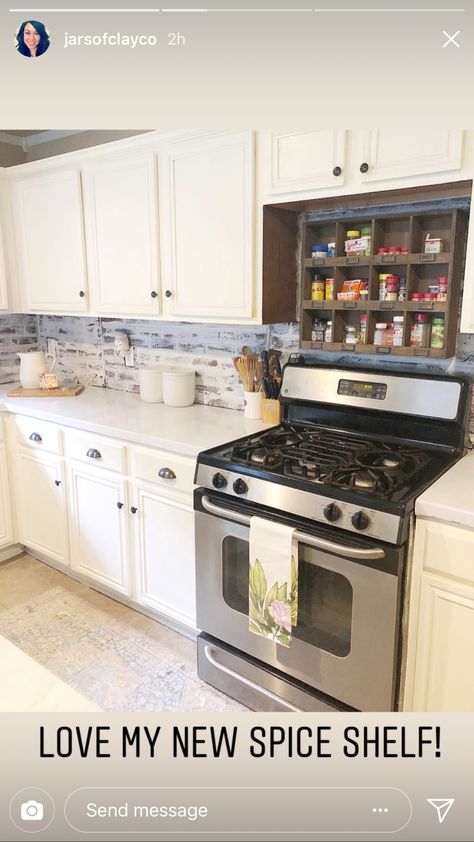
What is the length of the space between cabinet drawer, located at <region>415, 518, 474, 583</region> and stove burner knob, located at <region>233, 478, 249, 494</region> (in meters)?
0.54

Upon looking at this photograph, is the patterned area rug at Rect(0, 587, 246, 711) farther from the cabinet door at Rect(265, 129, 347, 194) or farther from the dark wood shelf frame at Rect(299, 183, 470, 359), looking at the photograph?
the cabinet door at Rect(265, 129, 347, 194)

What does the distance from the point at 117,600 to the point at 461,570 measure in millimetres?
1719

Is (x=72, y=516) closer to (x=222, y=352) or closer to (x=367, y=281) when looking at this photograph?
(x=222, y=352)

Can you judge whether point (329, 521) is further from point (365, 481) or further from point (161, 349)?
point (161, 349)

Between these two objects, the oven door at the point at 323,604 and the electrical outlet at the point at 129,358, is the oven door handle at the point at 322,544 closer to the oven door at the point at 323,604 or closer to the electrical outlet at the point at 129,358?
the oven door at the point at 323,604

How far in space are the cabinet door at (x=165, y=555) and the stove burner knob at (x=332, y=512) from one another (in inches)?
26.7

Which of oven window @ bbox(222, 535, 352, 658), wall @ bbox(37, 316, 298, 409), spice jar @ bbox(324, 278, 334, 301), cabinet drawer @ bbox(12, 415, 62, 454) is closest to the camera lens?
oven window @ bbox(222, 535, 352, 658)

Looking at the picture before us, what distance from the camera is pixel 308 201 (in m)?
2.00

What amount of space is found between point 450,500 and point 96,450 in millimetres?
1527

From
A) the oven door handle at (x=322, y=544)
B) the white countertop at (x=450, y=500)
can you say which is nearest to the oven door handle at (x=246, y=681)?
the oven door handle at (x=322, y=544)

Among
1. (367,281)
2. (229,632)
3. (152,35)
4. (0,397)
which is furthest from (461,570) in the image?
(0,397)

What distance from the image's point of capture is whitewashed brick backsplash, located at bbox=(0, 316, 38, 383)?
11.4ft

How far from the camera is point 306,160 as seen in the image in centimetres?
190

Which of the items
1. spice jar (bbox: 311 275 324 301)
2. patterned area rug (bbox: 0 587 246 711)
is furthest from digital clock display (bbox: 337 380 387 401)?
patterned area rug (bbox: 0 587 246 711)
